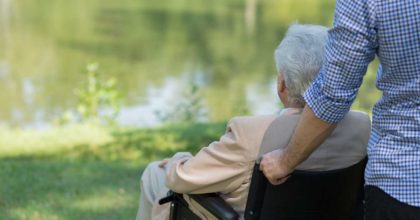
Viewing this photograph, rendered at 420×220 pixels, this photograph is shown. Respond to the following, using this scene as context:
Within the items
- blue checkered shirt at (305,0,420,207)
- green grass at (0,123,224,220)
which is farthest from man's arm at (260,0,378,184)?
green grass at (0,123,224,220)

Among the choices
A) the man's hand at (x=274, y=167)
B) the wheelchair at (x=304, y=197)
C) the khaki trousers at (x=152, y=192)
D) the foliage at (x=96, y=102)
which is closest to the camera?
the man's hand at (x=274, y=167)

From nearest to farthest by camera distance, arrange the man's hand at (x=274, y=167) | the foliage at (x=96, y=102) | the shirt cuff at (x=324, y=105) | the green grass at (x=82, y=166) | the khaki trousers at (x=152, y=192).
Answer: the shirt cuff at (x=324, y=105)
the man's hand at (x=274, y=167)
the khaki trousers at (x=152, y=192)
the green grass at (x=82, y=166)
the foliage at (x=96, y=102)

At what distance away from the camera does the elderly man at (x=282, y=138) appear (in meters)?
2.07

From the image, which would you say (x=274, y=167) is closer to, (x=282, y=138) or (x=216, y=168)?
(x=282, y=138)

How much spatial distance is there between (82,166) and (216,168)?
7.80ft

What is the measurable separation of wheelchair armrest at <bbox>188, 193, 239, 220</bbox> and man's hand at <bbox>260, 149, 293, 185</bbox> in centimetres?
28

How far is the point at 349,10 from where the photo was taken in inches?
62.1

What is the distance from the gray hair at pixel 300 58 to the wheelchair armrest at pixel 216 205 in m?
0.41

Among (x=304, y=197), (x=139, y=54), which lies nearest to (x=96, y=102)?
(x=304, y=197)

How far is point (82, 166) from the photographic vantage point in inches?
174

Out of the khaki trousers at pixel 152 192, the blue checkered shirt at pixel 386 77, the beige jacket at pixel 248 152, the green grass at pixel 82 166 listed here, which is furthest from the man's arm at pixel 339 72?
the green grass at pixel 82 166

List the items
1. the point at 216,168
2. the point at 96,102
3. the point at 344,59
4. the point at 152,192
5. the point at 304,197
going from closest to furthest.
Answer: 1. the point at 344,59
2. the point at 304,197
3. the point at 216,168
4. the point at 152,192
5. the point at 96,102

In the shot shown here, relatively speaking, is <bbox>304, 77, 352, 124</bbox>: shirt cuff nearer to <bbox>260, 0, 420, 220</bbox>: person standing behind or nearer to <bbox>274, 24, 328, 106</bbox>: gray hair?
<bbox>260, 0, 420, 220</bbox>: person standing behind

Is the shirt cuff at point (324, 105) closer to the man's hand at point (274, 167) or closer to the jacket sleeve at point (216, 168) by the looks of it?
the man's hand at point (274, 167)
